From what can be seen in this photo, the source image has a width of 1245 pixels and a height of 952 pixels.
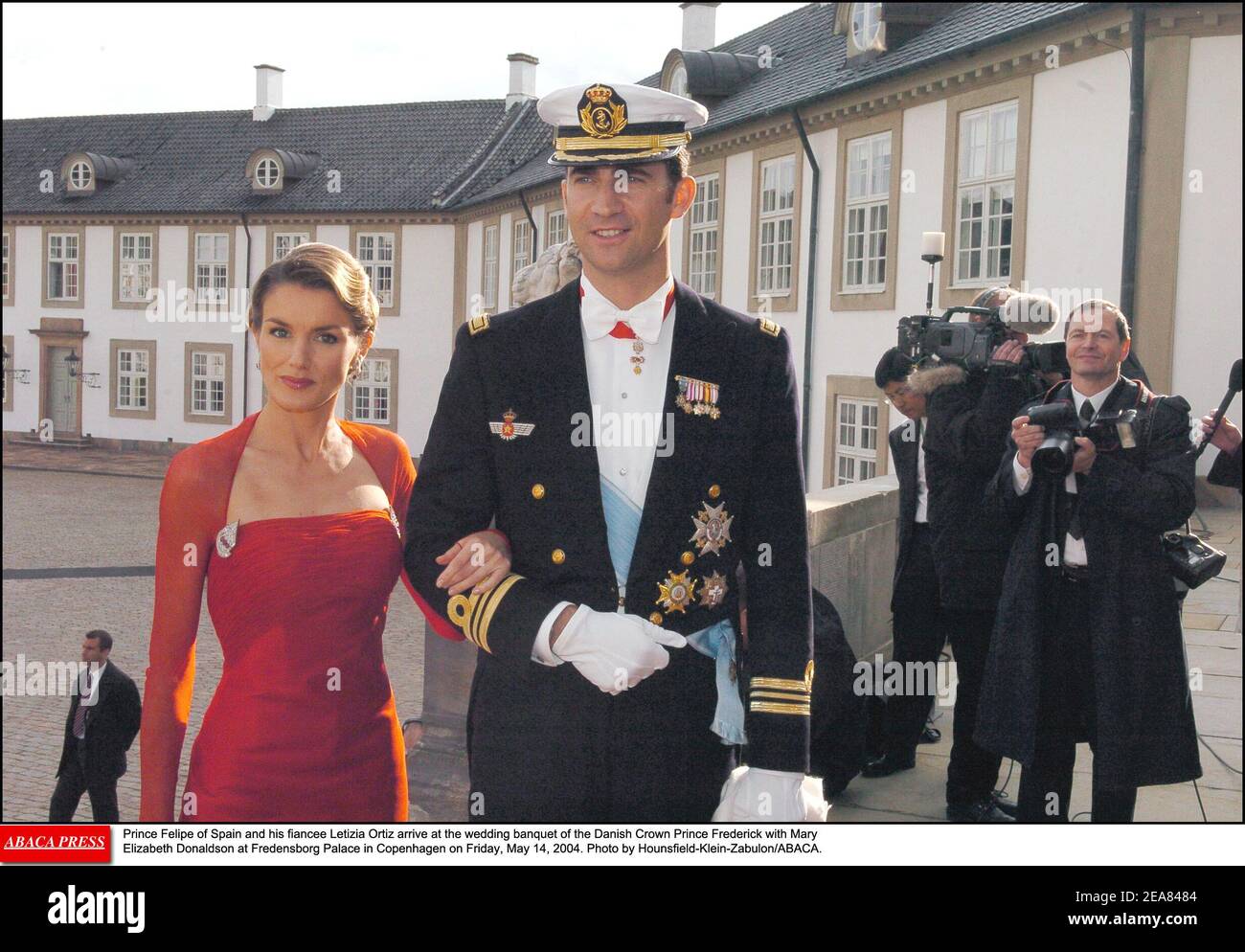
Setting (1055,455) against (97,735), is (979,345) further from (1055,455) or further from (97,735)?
(97,735)

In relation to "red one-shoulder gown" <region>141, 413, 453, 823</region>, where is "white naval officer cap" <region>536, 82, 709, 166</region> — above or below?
above

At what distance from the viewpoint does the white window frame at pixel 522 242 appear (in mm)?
25594

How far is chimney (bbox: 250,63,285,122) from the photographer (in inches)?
1479

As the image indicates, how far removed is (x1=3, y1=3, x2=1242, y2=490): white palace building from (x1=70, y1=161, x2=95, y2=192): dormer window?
8 cm

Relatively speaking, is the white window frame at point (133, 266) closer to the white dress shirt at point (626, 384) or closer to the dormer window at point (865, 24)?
the dormer window at point (865, 24)

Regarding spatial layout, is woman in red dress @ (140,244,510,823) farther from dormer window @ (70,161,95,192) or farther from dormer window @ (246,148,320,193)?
dormer window @ (70,161,95,192)

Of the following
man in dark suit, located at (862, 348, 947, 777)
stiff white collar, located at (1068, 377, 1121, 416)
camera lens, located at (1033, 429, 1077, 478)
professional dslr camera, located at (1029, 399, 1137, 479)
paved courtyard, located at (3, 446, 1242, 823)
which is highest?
stiff white collar, located at (1068, 377, 1121, 416)

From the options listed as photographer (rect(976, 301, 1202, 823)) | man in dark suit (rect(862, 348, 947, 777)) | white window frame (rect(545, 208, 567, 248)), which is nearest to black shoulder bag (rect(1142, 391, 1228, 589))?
photographer (rect(976, 301, 1202, 823))

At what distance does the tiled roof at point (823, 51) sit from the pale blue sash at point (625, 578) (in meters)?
12.2

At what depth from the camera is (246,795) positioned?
268 centimetres

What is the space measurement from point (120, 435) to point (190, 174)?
25.7ft

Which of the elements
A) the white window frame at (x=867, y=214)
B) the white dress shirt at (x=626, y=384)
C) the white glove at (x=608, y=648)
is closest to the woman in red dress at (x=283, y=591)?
the white glove at (x=608, y=648)

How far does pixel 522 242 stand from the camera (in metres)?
26.2

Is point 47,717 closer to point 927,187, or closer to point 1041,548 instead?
point 1041,548
